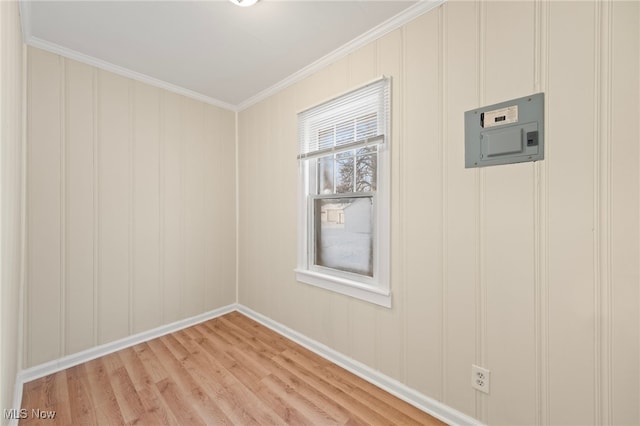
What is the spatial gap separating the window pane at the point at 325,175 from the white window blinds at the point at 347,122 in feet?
0.34

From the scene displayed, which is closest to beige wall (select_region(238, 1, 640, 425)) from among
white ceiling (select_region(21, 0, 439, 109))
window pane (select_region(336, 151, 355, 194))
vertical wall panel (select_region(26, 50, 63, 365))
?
white ceiling (select_region(21, 0, 439, 109))

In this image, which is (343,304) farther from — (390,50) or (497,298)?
(390,50)

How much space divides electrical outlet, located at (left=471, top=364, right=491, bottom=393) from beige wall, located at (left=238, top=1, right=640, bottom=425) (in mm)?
30

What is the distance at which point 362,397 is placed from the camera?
6.00 ft

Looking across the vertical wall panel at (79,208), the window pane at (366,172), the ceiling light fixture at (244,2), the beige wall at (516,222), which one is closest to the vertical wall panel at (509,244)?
the beige wall at (516,222)

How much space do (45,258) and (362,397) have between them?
2.62 m

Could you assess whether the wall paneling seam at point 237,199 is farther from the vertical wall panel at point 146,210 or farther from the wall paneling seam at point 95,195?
the wall paneling seam at point 95,195

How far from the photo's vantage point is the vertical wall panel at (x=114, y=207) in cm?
237

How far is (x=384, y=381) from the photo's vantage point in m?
1.91

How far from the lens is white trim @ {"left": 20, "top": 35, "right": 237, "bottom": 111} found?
6.72 feet

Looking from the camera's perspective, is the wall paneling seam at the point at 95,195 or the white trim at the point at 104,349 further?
the wall paneling seam at the point at 95,195

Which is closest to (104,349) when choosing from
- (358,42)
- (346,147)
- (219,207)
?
(219,207)

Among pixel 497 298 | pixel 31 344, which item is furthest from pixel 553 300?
pixel 31 344

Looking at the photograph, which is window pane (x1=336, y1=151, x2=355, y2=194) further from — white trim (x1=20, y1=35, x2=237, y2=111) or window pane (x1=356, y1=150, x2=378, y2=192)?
white trim (x1=20, y1=35, x2=237, y2=111)
